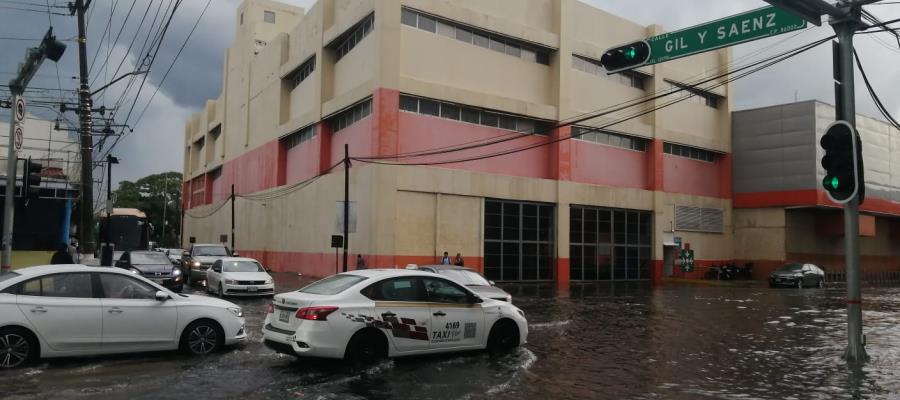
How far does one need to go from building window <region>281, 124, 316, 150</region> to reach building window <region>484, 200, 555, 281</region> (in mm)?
12189

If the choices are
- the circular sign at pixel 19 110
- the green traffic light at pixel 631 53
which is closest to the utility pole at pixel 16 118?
the circular sign at pixel 19 110

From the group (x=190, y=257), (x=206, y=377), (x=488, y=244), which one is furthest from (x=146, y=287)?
(x=488, y=244)

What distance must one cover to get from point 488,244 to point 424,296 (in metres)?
24.1

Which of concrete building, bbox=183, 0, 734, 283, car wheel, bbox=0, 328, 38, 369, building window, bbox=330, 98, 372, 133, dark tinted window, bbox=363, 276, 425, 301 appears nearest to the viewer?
car wheel, bbox=0, 328, 38, 369

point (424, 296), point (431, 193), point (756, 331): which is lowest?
point (756, 331)

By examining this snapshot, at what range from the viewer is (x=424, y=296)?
1020 cm

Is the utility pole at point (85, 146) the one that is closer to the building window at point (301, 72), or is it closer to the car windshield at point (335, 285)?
the car windshield at point (335, 285)

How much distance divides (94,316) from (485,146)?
26223 mm

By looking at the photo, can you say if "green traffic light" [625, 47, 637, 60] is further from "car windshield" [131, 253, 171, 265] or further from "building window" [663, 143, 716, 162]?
"building window" [663, 143, 716, 162]

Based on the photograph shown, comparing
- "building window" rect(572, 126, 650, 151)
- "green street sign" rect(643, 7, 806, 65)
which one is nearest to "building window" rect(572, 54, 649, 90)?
Result: "building window" rect(572, 126, 650, 151)

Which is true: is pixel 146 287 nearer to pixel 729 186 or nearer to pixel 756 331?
pixel 756 331

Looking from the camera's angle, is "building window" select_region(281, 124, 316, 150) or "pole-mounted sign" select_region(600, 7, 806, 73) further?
"building window" select_region(281, 124, 316, 150)

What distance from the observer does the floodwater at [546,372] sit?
820 centimetres

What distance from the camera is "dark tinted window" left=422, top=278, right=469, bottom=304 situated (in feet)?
33.8
